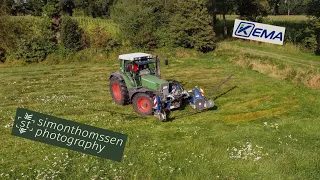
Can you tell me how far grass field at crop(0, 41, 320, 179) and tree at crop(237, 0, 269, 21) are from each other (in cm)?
1669

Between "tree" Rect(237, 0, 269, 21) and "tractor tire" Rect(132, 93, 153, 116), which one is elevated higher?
"tree" Rect(237, 0, 269, 21)

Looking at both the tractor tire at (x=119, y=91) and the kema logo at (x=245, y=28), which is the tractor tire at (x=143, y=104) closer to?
the tractor tire at (x=119, y=91)

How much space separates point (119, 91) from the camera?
1321cm

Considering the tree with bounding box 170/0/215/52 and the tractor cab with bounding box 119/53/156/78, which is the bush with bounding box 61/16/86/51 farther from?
the tractor cab with bounding box 119/53/156/78

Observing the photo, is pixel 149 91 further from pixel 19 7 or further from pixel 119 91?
pixel 19 7

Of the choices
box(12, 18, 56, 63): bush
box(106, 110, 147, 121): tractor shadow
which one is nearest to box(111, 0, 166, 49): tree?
box(12, 18, 56, 63): bush

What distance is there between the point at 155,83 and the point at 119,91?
2468 mm

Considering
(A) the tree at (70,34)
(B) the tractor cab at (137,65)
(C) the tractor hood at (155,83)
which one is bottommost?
(C) the tractor hood at (155,83)

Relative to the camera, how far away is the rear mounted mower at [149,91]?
11.2m

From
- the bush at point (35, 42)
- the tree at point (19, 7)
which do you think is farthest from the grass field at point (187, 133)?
the tree at point (19, 7)

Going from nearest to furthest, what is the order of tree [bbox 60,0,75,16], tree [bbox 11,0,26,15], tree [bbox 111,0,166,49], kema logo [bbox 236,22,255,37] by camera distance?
tree [bbox 111,0,166,49] < kema logo [bbox 236,22,255,37] < tree [bbox 11,0,26,15] < tree [bbox 60,0,75,16]

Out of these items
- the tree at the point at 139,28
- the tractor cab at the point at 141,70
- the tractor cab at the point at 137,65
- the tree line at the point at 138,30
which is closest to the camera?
the tractor cab at the point at 141,70

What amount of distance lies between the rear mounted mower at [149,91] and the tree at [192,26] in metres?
13.2

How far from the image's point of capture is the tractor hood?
36.9 feet
